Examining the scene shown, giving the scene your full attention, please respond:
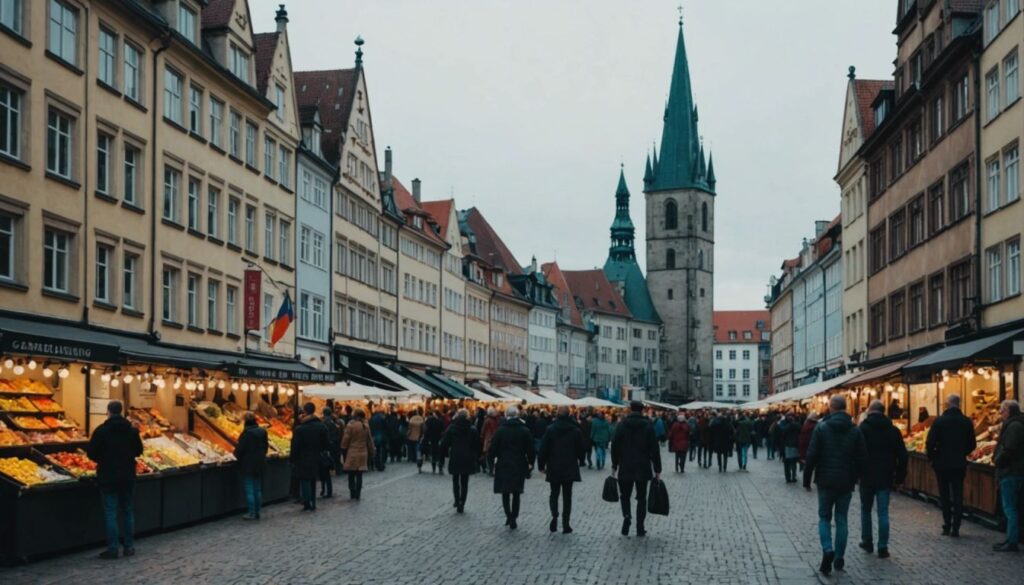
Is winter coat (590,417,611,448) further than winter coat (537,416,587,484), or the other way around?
winter coat (590,417,611,448)

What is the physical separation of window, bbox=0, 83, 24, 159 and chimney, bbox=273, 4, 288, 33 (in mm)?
21934

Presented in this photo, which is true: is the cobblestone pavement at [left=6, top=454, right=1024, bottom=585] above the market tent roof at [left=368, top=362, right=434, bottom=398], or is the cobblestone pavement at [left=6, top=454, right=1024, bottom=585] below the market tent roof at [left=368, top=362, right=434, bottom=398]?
below

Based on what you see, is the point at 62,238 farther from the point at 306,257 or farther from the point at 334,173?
the point at 334,173

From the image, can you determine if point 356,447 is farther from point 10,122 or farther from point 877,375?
point 877,375

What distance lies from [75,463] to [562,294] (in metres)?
109

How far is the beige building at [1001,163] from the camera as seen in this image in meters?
31.8

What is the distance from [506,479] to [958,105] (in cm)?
2160

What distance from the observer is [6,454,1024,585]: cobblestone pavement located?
15.2m

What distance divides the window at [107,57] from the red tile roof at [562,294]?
299ft

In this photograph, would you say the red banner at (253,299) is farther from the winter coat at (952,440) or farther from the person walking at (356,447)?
the winter coat at (952,440)

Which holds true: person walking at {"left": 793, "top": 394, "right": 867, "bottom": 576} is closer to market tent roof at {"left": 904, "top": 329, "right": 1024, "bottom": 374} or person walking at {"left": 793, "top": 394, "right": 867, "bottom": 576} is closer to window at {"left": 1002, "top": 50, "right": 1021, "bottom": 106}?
market tent roof at {"left": 904, "top": 329, "right": 1024, "bottom": 374}

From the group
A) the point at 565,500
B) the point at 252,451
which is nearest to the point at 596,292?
the point at 252,451

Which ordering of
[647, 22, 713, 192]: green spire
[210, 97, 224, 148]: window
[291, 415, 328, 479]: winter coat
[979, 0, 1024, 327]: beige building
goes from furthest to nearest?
1. [647, 22, 713, 192]: green spire
2. [210, 97, 224, 148]: window
3. [979, 0, 1024, 327]: beige building
4. [291, 415, 328, 479]: winter coat

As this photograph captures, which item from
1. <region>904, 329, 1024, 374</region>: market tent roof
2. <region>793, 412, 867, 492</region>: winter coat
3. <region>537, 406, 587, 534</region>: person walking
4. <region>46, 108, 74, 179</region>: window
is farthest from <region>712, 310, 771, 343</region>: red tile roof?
<region>793, 412, 867, 492</region>: winter coat
